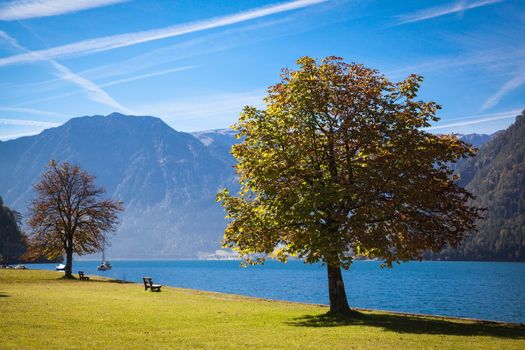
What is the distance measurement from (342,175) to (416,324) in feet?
29.8

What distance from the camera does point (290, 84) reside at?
30.8 meters

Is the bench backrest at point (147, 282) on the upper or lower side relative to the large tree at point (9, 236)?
lower

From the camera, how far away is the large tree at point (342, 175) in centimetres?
2831

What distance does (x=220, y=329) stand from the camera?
24.6 m

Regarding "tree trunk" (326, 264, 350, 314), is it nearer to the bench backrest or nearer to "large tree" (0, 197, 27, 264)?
the bench backrest

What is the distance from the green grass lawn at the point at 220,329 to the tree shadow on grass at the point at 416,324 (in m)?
0.05

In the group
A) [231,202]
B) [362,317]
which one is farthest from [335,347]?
[231,202]

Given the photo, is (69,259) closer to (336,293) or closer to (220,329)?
(336,293)

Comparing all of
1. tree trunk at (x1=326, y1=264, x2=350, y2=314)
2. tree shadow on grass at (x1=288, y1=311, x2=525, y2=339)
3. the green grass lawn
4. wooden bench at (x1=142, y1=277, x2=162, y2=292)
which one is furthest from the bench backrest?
tree trunk at (x1=326, y1=264, x2=350, y2=314)

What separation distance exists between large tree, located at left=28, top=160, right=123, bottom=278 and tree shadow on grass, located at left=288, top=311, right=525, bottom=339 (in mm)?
46768

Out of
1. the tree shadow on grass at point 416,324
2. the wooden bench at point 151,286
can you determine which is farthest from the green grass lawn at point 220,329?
the wooden bench at point 151,286

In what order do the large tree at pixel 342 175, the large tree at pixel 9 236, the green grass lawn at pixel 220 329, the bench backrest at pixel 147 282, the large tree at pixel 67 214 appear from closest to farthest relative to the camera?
the green grass lawn at pixel 220 329
the large tree at pixel 342 175
the bench backrest at pixel 147 282
the large tree at pixel 67 214
the large tree at pixel 9 236

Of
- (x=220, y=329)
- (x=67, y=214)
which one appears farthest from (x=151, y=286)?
(x=220, y=329)

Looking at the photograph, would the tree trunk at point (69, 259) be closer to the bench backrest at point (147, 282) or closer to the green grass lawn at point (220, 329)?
the bench backrest at point (147, 282)
